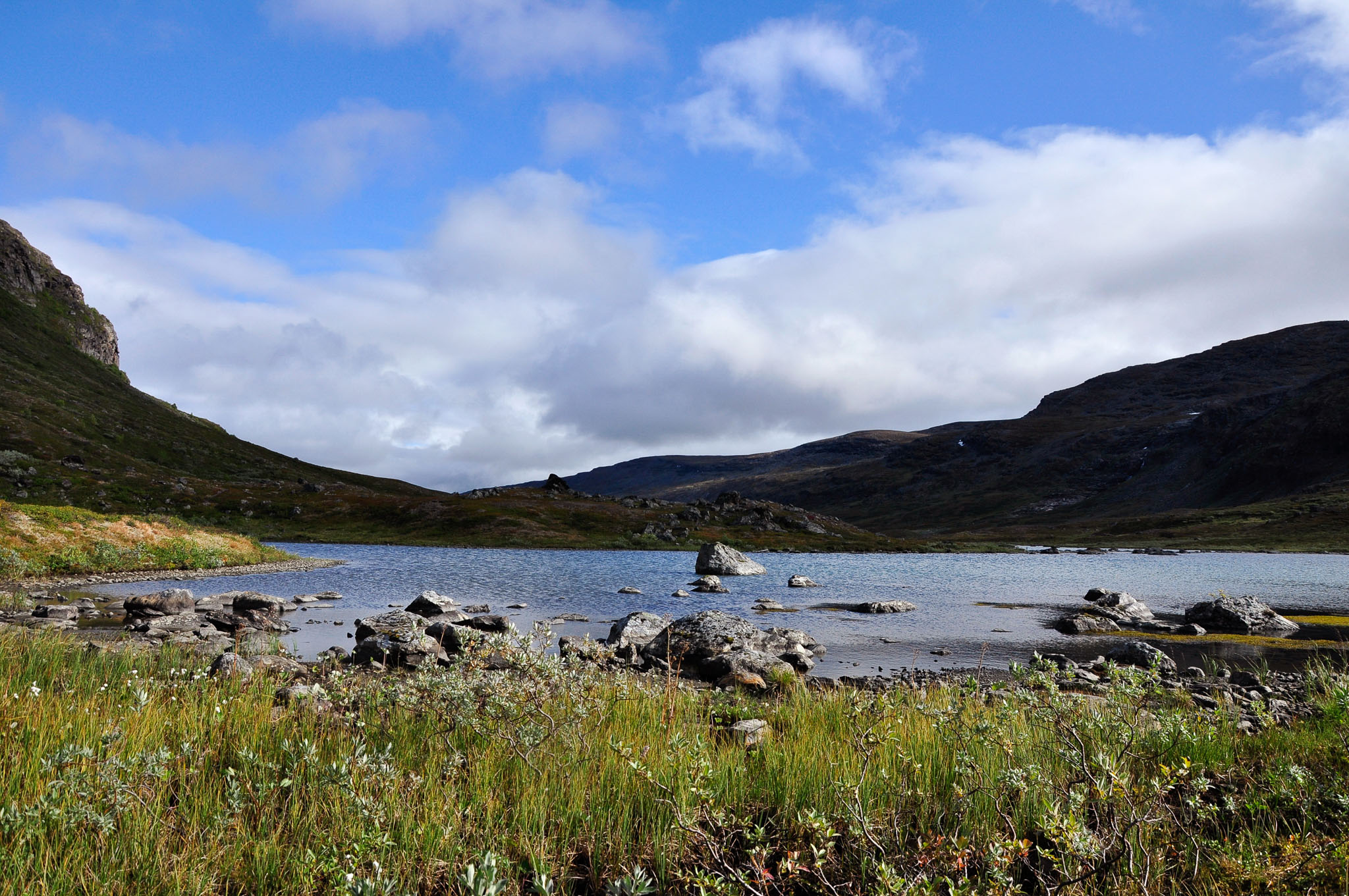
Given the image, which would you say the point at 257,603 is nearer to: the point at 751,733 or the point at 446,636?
the point at 446,636

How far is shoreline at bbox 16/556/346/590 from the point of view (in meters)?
31.1

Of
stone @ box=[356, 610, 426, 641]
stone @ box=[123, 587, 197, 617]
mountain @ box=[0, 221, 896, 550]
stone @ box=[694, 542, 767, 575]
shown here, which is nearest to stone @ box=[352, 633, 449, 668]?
stone @ box=[356, 610, 426, 641]

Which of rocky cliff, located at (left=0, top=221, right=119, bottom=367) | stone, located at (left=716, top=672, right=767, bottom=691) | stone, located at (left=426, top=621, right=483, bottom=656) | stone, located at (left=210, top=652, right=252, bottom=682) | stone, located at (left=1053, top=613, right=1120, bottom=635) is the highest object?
rocky cliff, located at (left=0, top=221, right=119, bottom=367)

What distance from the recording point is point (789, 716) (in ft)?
32.9

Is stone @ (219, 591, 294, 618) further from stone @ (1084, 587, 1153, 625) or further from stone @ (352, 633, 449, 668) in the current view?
stone @ (1084, 587, 1153, 625)

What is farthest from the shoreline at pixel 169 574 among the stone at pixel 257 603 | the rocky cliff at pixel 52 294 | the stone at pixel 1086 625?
the rocky cliff at pixel 52 294

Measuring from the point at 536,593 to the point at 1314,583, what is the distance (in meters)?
56.3

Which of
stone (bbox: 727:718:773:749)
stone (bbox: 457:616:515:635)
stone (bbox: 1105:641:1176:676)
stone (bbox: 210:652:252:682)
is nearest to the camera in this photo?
stone (bbox: 727:718:773:749)

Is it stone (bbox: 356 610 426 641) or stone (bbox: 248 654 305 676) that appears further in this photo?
stone (bbox: 356 610 426 641)

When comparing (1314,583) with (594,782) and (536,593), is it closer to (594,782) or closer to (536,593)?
(536,593)

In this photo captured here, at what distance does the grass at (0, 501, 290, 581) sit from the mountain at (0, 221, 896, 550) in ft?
134

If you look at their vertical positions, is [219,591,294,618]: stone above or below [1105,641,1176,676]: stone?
above

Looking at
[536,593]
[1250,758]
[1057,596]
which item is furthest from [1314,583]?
[1250,758]

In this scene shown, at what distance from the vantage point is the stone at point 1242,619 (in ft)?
95.0
